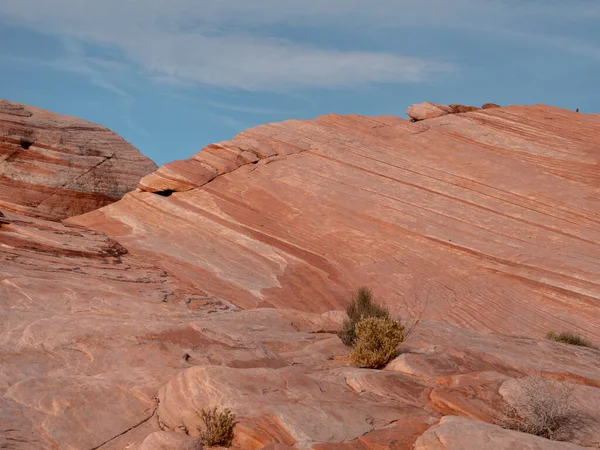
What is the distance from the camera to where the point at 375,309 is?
14680 millimetres

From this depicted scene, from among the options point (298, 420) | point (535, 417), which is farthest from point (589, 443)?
point (298, 420)

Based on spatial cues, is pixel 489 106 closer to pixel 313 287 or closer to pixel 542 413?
pixel 313 287

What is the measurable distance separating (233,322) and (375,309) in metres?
3.07

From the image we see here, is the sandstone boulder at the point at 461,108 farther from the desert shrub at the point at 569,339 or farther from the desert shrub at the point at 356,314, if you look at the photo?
the desert shrub at the point at 356,314

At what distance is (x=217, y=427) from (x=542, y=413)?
375 cm

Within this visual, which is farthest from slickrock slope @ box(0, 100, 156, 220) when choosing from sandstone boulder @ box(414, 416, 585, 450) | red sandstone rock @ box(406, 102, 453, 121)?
sandstone boulder @ box(414, 416, 585, 450)

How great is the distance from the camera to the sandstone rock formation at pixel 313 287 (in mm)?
8727

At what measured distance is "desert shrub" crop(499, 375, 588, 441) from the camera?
8938 mm

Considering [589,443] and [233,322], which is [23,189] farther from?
[589,443]

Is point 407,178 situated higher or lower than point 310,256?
higher

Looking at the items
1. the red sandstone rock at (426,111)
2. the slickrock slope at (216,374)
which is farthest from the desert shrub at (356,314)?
the red sandstone rock at (426,111)

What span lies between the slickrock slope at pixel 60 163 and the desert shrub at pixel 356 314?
14933mm

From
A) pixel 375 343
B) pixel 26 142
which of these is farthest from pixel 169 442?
pixel 26 142

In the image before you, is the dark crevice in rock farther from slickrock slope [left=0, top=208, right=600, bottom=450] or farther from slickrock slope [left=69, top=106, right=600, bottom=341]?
slickrock slope [left=0, top=208, right=600, bottom=450]
